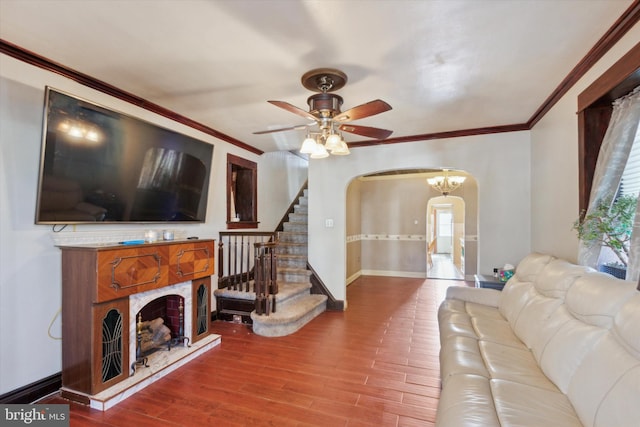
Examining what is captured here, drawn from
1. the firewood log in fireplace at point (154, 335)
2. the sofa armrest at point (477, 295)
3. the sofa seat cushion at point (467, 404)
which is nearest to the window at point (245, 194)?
the firewood log in fireplace at point (154, 335)

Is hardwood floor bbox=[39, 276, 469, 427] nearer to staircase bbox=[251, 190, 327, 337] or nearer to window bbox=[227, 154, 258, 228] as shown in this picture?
staircase bbox=[251, 190, 327, 337]

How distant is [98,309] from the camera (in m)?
2.25

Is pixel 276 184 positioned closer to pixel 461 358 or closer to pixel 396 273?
pixel 396 273

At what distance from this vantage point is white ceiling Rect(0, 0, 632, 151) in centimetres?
173

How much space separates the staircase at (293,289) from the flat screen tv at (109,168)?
5.25 ft

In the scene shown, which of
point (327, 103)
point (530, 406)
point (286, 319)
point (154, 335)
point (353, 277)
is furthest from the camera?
point (353, 277)

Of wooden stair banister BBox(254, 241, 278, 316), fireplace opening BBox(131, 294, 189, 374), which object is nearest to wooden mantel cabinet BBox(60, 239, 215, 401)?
fireplace opening BBox(131, 294, 189, 374)

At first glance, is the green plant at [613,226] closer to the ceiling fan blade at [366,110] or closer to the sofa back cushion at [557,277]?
the sofa back cushion at [557,277]

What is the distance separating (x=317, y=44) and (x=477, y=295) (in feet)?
9.11

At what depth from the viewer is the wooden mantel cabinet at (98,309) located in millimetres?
2229

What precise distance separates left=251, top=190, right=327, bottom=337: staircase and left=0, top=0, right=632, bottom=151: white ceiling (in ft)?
8.09

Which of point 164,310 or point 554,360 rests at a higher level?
point 554,360

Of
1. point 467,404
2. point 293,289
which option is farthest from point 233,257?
point 467,404

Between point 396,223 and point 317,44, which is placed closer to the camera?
point 317,44
